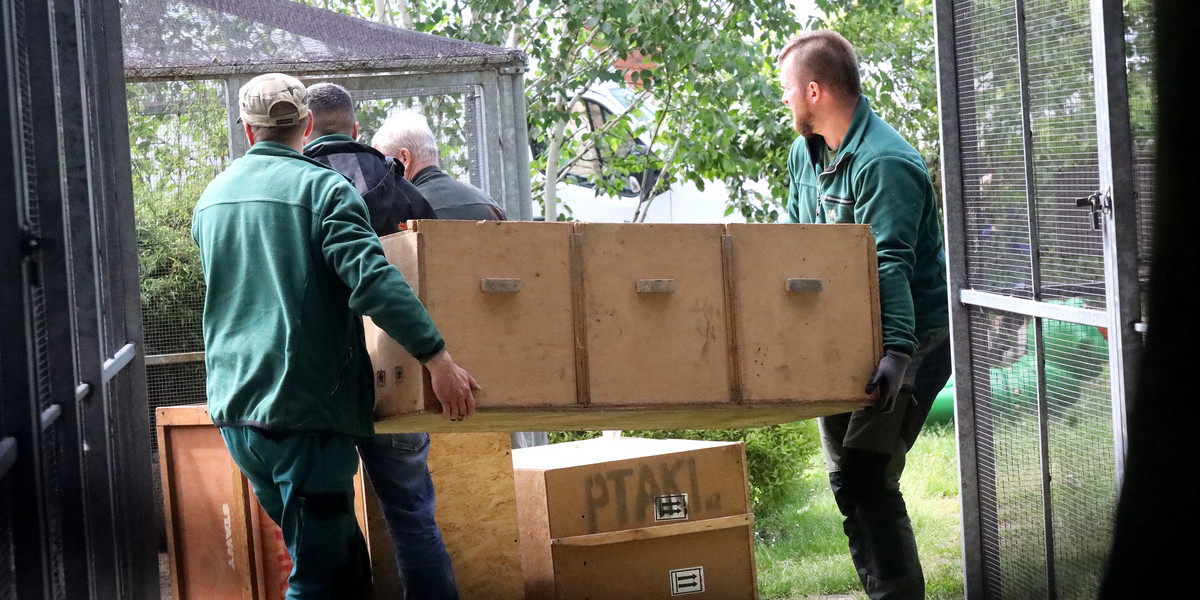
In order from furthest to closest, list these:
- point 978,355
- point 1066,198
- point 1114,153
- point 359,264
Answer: point 978,355
point 1066,198
point 359,264
point 1114,153

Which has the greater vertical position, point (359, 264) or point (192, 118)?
point (192, 118)

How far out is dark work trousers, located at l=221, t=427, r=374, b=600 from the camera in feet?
10.7

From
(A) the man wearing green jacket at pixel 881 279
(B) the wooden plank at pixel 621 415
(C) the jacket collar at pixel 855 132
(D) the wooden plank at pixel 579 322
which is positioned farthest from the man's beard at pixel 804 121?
(D) the wooden plank at pixel 579 322

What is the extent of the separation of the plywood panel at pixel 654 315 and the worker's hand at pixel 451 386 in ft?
1.29

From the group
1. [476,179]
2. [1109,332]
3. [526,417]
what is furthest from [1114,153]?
[476,179]

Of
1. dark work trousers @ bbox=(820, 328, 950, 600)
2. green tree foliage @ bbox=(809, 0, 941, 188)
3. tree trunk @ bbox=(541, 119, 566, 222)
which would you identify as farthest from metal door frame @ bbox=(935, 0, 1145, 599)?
green tree foliage @ bbox=(809, 0, 941, 188)

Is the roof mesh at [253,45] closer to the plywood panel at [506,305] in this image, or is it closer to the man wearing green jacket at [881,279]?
the man wearing green jacket at [881,279]

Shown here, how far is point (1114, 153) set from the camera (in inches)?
112

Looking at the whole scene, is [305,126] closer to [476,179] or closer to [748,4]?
[476,179]

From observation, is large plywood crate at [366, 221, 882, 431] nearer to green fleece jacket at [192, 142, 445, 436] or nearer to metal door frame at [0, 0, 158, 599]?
green fleece jacket at [192, 142, 445, 436]

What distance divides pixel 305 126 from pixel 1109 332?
7.88ft

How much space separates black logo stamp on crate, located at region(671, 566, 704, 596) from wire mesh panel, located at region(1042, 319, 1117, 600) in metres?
1.62

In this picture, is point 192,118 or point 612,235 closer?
point 612,235

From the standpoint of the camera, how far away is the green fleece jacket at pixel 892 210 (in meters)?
3.85
